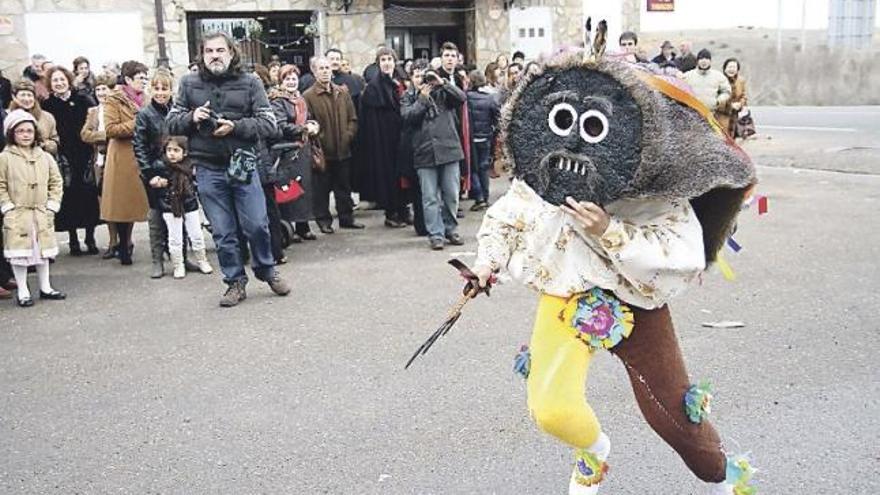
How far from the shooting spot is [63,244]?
9.19 meters

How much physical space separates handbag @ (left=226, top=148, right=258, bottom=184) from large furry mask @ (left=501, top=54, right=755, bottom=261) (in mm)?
3724

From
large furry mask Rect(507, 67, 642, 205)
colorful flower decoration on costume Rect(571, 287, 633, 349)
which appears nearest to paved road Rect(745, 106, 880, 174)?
colorful flower decoration on costume Rect(571, 287, 633, 349)

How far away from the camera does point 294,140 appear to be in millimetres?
8375

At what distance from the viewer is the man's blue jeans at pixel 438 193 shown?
8164 mm

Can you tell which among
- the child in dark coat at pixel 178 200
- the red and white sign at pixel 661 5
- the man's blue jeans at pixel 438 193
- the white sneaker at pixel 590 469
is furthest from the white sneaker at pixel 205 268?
the red and white sign at pixel 661 5

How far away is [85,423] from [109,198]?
3859 mm

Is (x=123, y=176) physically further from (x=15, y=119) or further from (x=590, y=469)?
(x=590, y=469)

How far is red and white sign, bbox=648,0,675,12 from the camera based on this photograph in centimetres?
2362

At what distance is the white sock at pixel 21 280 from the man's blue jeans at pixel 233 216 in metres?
1.59

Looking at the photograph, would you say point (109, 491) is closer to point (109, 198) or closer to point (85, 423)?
point (85, 423)

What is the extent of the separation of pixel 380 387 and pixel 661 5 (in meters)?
21.6

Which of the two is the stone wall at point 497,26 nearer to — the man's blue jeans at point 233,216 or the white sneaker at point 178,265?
the white sneaker at point 178,265

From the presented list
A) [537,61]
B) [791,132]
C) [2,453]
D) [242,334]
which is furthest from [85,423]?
[791,132]

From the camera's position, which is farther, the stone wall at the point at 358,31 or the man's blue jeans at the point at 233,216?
the stone wall at the point at 358,31
